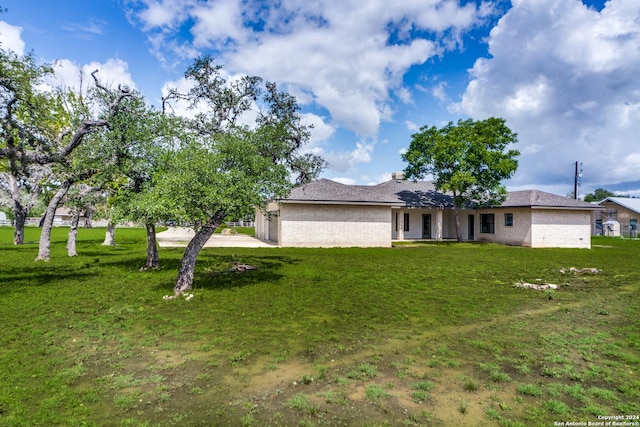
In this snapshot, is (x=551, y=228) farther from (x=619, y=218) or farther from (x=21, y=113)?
(x=21, y=113)

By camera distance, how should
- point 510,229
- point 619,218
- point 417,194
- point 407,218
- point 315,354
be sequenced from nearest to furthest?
1. point 315,354
2. point 510,229
3. point 407,218
4. point 417,194
5. point 619,218

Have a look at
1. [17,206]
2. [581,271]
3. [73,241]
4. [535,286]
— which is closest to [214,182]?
[535,286]

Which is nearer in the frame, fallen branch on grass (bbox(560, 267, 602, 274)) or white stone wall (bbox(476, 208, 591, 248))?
fallen branch on grass (bbox(560, 267, 602, 274))

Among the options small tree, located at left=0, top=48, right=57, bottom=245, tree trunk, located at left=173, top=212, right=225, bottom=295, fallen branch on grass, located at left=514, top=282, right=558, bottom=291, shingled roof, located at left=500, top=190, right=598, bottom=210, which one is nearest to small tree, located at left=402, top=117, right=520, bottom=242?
shingled roof, located at left=500, top=190, right=598, bottom=210

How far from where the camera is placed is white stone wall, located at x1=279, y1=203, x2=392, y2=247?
21781 millimetres

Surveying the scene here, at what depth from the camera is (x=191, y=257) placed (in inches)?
368

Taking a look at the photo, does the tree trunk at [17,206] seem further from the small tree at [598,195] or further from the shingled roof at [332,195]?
the small tree at [598,195]

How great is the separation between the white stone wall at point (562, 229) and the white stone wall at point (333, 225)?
36.1 feet

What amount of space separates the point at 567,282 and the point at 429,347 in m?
8.36

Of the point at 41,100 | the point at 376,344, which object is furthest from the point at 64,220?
the point at 376,344

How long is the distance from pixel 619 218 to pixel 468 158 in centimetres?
3103

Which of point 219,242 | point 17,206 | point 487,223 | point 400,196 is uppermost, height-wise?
point 400,196

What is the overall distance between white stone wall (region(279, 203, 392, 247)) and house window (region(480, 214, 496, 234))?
10189mm

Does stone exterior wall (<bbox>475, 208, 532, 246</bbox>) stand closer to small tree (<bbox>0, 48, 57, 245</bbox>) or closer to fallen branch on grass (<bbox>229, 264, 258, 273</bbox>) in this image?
fallen branch on grass (<bbox>229, 264, 258, 273</bbox>)
